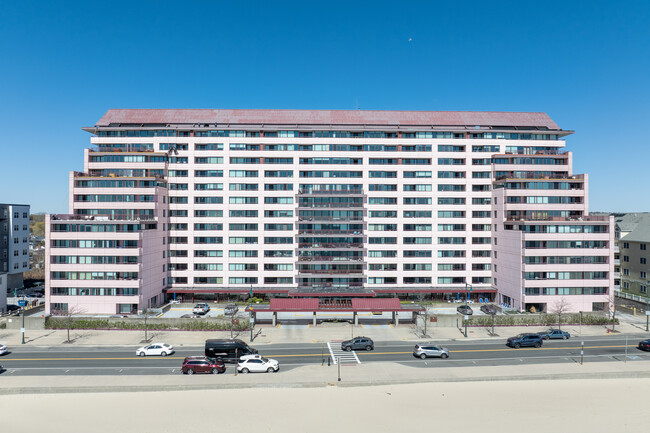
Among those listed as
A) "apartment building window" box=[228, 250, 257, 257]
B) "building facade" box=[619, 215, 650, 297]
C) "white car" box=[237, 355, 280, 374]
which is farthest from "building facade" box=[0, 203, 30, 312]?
"building facade" box=[619, 215, 650, 297]

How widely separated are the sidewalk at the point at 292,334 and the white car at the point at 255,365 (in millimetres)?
10746

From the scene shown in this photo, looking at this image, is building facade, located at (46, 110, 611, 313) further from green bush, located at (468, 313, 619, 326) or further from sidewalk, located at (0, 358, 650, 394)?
sidewalk, located at (0, 358, 650, 394)

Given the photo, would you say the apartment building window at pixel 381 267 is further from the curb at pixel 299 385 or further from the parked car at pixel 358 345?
the curb at pixel 299 385

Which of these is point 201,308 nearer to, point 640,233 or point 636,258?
point 636,258

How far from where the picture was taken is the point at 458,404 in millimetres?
34625

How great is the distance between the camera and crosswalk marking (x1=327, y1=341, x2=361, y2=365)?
4529 centimetres

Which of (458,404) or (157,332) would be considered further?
(157,332)

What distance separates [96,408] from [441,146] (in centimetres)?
7049

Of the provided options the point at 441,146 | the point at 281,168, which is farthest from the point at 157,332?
the point at 441,146

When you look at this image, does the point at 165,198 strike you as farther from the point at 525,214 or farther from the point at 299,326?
the point at 525,214

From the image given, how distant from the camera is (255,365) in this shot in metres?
42.1

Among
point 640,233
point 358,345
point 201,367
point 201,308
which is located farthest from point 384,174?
point 640,233

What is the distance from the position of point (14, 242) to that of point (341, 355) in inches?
3332

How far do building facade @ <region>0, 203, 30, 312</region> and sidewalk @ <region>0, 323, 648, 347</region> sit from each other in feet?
122
